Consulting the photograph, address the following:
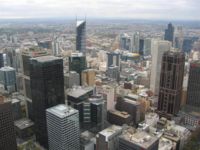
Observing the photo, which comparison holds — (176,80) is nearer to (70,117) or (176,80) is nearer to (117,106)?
(117,106)

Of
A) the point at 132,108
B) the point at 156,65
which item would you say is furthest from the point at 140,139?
the point at 156,65

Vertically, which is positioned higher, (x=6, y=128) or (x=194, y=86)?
(x=194, y=86)

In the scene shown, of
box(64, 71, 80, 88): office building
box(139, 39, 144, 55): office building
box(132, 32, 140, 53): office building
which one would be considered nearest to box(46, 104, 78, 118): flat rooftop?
box(64, 71, 80, 88): office building

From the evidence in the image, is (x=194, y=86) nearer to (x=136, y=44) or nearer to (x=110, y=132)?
(x=110, y=132)

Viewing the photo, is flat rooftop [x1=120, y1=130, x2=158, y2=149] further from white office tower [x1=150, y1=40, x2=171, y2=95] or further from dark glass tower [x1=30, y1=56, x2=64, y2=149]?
white office tower [x1=150, y1=40, x2=171, y2=95]

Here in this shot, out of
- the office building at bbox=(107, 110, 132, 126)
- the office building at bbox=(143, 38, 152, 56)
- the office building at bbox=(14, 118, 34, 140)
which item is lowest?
the office building at bbox=(14, 118, 34, 140)

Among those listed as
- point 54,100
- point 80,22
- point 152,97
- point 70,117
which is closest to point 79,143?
point 70,117

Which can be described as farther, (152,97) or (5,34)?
(5,34)
